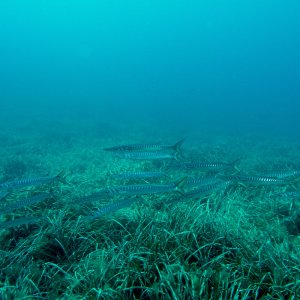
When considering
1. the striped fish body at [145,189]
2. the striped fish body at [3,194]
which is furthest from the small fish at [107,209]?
the striped fish body at [3,194]

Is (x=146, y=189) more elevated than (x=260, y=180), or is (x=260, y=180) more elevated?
(x=146, y=189)

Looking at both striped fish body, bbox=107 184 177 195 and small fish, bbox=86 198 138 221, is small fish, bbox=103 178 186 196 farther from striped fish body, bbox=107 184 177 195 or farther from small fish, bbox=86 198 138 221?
small fish, bbox=86 198 138 221

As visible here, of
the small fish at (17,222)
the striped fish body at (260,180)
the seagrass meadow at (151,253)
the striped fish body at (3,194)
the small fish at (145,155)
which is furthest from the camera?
the small fish at (145,155)

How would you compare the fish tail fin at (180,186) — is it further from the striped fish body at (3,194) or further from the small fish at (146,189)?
the striped fish body at (3,194)

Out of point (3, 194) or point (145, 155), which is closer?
point (3, 194)

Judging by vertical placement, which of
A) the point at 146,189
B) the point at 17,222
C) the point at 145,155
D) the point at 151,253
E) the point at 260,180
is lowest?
the point at 260,180

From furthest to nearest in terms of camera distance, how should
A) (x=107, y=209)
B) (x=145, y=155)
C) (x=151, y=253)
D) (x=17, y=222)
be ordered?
(x=145, y=155) < (x=107, y=209) < (x=17, y=222) < (x=151, y=253)

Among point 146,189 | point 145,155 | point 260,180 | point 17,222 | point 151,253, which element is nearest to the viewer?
point 151,253

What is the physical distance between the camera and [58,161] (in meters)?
15.0

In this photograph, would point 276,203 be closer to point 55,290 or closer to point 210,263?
point 210,263

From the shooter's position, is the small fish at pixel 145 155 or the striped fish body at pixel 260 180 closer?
the striped fish body at pixel 260 180

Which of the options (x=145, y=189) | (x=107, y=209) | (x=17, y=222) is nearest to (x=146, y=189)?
(x=145, y=189)

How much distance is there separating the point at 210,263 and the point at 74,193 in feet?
14.1

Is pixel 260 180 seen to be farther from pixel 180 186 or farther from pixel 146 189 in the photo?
pixel 146 189
